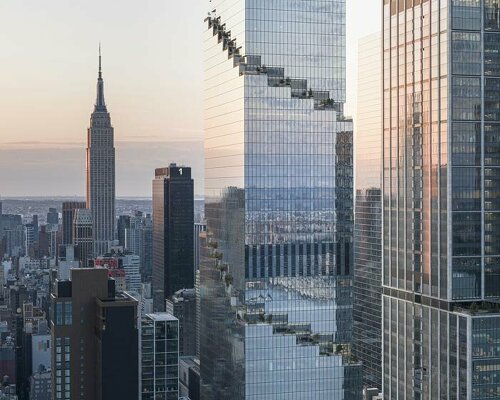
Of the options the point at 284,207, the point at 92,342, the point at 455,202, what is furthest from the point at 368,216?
the point at 455,202

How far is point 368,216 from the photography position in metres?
189

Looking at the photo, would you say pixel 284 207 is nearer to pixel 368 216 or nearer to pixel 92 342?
pixel 92 342

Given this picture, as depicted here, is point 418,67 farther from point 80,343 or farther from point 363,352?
point 363,352

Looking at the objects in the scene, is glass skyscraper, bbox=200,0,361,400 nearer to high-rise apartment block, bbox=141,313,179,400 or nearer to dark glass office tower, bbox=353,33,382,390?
high-rise apartment block, bbox=141,313,179,400

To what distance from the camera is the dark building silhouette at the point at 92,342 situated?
132125 mm

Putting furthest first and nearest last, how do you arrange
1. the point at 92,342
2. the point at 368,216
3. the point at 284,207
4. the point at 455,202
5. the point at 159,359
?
the point at 368,216, the point at 159,359, the point at 92,342, the point at 284,207, the point at 455,202

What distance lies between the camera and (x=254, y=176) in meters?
116

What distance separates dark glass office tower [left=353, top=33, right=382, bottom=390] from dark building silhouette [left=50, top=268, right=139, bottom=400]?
58.7 m

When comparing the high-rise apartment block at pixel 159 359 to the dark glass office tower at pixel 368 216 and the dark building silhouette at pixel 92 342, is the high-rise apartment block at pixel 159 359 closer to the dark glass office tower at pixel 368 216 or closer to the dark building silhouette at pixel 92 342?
the dark glass office tower at pixel 368 216

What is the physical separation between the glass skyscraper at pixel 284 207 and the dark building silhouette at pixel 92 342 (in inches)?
687

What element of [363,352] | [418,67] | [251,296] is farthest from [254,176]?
[363,352]

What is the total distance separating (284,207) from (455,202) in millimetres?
32033

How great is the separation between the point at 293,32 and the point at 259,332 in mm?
34823

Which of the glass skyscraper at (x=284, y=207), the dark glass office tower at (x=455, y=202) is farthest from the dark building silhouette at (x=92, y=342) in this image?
the dark glass office tower at (x=455, y=202)
